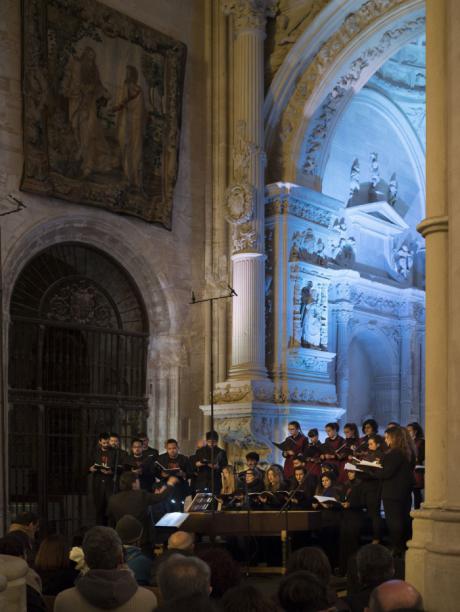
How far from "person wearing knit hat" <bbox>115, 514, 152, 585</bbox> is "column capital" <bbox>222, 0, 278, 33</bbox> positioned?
1170cm

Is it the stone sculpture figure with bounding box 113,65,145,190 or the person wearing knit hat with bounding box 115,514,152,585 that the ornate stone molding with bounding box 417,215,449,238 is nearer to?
the person wearing knit hat with bounding box 115,514,152,585

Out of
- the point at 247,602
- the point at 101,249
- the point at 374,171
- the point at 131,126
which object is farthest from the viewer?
the point at 374,171

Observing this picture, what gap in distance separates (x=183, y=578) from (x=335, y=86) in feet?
47.3

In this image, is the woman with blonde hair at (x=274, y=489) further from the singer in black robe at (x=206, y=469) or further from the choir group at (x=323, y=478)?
the singer in black robe at (x=206, y=469)

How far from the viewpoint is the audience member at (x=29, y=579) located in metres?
5.52

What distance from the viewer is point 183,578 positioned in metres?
4.38

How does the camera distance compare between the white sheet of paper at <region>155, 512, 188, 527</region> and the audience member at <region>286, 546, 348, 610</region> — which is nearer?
the audience member at <region>286, 546, 348, 610</region>

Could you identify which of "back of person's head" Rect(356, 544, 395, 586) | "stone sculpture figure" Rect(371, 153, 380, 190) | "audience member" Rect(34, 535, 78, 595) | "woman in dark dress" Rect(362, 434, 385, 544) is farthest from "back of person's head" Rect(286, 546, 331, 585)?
"stone sculpture figure" Rect(371, 153, 380, 190)

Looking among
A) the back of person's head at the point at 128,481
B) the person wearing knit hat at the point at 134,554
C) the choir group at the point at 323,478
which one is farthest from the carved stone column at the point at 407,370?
the person wearing knit hat at the point at 134,554

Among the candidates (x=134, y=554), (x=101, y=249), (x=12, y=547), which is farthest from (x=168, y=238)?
(x=12, y=547)

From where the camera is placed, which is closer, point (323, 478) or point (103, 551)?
point (103, 551)

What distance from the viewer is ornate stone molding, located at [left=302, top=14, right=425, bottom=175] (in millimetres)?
17391

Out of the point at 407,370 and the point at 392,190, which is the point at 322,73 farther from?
the point at 407,370

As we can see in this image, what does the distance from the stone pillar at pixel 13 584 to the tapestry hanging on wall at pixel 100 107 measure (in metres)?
11.8
